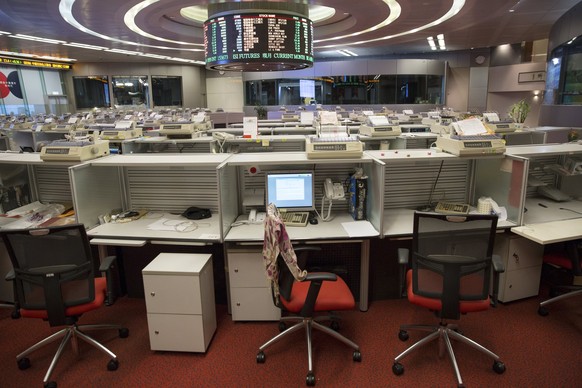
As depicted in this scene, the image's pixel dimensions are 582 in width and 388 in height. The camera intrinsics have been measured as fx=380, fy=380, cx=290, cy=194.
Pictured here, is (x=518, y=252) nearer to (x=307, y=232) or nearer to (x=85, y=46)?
(x=307, y=232)

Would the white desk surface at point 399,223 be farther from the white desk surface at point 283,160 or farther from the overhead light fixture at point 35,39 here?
the overhead light fixture at point 35,39

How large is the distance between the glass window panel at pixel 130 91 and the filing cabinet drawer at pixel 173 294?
574 inches

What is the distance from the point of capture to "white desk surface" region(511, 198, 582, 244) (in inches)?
101

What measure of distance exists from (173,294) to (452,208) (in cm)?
217

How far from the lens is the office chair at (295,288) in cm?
212

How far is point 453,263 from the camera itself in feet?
6.86

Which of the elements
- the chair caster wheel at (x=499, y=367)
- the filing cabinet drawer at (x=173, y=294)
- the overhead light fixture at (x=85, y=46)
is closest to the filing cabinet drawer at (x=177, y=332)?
the filing cabinet drawer at (x=173, y=294)

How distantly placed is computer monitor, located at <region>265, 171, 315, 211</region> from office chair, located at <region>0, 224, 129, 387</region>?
1.30 m

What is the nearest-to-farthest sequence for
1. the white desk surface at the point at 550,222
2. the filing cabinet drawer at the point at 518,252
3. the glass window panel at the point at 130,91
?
1. the white desk surface at the point at 550,222
2. the filing cabinet drawer at the point at 518,252
3. the glass window panel at the point at 130,91

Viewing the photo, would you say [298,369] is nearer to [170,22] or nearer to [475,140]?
[475,140]

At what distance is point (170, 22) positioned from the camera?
302 inches

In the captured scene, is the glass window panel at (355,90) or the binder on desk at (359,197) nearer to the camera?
the binder on desk at (359,197)

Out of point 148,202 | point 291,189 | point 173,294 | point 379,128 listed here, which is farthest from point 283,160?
point 379,128

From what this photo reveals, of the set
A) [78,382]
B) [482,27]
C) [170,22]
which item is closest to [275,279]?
[78,382]
